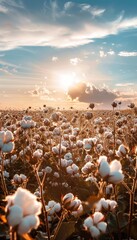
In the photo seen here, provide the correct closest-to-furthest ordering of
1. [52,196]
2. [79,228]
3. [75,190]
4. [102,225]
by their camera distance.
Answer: [102,225], [79,228], [52,196], [75,190]

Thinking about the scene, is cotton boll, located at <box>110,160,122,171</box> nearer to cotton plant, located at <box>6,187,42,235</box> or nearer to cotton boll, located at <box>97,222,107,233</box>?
cotton boll, located at <box>97,222,107,233</box>

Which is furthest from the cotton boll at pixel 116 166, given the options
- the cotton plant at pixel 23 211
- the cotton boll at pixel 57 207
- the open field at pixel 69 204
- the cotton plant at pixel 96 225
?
the cotton boll at pixel 57 207

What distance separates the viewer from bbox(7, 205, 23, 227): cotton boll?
243cm

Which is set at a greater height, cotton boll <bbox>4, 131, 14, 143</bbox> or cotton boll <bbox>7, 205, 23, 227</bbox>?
cotton boll <bbox>4, 131, 14, 143</bbox>

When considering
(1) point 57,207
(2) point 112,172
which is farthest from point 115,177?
(1) point 57,207

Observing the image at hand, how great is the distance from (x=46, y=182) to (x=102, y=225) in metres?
5.98

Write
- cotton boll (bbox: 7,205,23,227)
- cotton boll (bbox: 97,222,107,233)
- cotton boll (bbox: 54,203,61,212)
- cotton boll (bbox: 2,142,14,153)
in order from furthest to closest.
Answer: cotton boll (bbox: 54,203,61,212), cotton boll (bbox: 2,142,14,153), cotton boll (bbox: 97,222,107,233), cotton boll (bbox: 7,205,23,227)

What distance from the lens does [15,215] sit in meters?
2.43

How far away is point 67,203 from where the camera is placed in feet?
12.8

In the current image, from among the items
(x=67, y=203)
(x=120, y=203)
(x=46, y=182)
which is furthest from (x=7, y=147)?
(x=46, y=182)

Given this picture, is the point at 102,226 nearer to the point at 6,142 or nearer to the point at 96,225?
the point at 96,225

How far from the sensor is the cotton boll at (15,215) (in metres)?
2.43

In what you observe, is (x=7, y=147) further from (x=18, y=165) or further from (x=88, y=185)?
(x=18, y=165)

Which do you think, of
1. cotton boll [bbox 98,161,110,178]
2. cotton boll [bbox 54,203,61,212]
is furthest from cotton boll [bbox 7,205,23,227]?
cotton boll [bbox 54,203,61,212]
